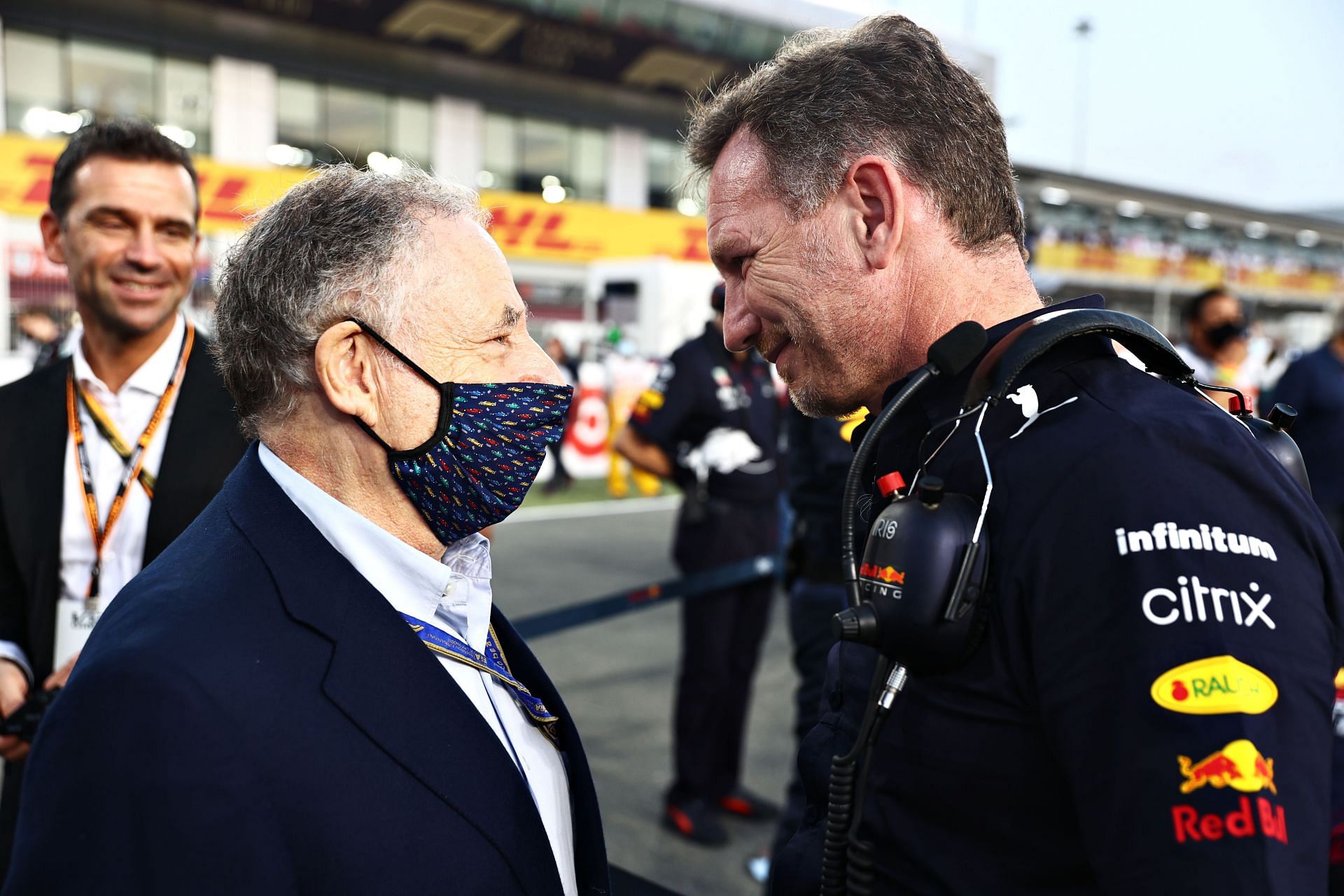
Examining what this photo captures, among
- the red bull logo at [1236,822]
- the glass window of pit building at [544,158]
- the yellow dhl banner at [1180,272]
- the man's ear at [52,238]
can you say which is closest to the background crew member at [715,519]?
the man's ear at [52,238]

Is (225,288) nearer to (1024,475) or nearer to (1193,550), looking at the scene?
(1024,475)

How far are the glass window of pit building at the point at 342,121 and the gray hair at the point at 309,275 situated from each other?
2317 cm

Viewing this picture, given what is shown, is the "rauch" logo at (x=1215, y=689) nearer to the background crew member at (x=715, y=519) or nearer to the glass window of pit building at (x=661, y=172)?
the background crew member at (x=715, y=519)

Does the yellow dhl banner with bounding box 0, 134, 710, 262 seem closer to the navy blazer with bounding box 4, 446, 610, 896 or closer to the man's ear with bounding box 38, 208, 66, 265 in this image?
the man's ear with bounding box 38, 208, 66, 265

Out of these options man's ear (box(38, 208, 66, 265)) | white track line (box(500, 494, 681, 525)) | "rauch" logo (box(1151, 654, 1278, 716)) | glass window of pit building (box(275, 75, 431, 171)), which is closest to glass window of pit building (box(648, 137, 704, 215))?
glass window of pit building (box(275, 75, 431, 171))

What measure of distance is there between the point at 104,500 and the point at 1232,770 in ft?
7.59

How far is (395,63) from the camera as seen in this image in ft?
82.8

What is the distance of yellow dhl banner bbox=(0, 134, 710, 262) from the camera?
19.8m

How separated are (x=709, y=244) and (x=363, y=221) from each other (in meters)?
0.51

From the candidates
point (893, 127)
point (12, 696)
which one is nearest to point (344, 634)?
point (893, 127)

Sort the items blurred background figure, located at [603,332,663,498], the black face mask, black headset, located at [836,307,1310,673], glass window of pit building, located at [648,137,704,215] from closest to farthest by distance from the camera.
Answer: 1. black headset, located at [836,307,1310,673]
2. the black face mask
3. blurred background figure, located at [603,332,663,498]
4. glass window of pit building, located at [648,137,704,215]

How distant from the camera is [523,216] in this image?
2656 centimetres

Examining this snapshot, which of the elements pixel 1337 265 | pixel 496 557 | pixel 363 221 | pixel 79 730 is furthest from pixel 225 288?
pixel 1337 265

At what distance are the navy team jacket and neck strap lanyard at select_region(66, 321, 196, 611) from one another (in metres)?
1.87
